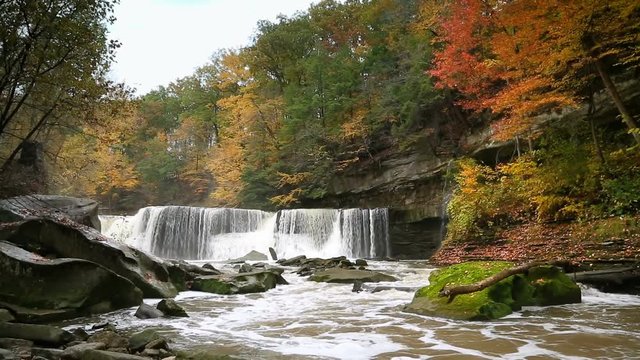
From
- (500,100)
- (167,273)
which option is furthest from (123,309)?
(500,100)

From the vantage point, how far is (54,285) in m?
6.84

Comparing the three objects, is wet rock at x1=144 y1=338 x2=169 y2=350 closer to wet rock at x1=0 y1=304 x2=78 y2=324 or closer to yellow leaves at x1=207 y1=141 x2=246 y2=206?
wet rock at x1=0 y1=304 x2=78 y2=324

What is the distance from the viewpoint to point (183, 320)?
7039 mm

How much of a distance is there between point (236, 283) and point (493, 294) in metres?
5.92

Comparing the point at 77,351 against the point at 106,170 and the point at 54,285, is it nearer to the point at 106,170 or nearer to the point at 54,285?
the point at 54,285

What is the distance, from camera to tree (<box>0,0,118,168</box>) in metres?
7.82

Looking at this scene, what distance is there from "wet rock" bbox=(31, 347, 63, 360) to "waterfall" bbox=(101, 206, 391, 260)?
16.1 meters

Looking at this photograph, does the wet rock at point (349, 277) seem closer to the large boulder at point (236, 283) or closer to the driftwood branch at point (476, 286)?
the large boulder at point (236, 283)

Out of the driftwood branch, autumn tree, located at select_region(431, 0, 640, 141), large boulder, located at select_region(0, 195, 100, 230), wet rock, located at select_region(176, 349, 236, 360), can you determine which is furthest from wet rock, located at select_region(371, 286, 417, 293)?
large boulder, located at select_region(0, 195, 100, 230)

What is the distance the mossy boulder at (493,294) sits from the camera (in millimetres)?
6906

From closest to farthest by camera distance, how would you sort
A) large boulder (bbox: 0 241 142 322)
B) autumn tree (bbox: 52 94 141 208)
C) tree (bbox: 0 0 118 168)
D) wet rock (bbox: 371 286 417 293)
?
large boulder (bbox: 0 241 142 322) → tree (bbox: 0 0 118 168) → wet rock (bbox: 371 286 417 293) → autumn tree (bbox: 52 94 141 208)

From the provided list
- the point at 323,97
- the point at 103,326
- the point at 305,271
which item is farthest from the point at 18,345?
the point at 323,97

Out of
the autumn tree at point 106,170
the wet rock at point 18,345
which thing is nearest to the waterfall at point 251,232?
the autumn tree at point 106,170

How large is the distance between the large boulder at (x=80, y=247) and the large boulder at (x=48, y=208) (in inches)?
A: 46.5
